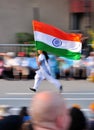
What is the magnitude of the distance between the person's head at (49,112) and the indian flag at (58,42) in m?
10.1

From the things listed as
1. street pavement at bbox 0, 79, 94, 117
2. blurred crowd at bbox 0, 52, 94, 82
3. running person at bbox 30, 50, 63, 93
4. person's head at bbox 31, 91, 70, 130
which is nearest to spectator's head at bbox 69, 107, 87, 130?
person's head at bbox 31, 91, 70, 130

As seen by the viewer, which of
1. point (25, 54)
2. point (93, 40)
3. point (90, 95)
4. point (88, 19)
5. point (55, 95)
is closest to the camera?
point (55, 95)

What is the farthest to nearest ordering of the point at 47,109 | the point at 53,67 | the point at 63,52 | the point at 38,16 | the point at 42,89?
1. the point at 38,16
2. the point at 53,67
3. the point at 42,89
4. the point at 63,52
5. the point at 47,109

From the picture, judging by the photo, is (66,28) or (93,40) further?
(66,28)

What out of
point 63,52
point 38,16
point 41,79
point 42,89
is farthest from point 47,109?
point 38,16

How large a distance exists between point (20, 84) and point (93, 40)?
164 inches

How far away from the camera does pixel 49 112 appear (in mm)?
3346

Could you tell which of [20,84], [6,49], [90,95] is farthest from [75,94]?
[6,49]

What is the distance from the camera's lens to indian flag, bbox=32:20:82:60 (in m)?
13.7

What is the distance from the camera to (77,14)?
25.2m

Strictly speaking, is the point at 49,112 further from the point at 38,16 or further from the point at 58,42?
the point at 38,16

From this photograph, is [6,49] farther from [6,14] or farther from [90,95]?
[6,14]

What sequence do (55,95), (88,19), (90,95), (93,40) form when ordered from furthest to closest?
(88,19)
(93,40)
(90,95)
(55,95)

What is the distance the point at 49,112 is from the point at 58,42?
10737 mm
